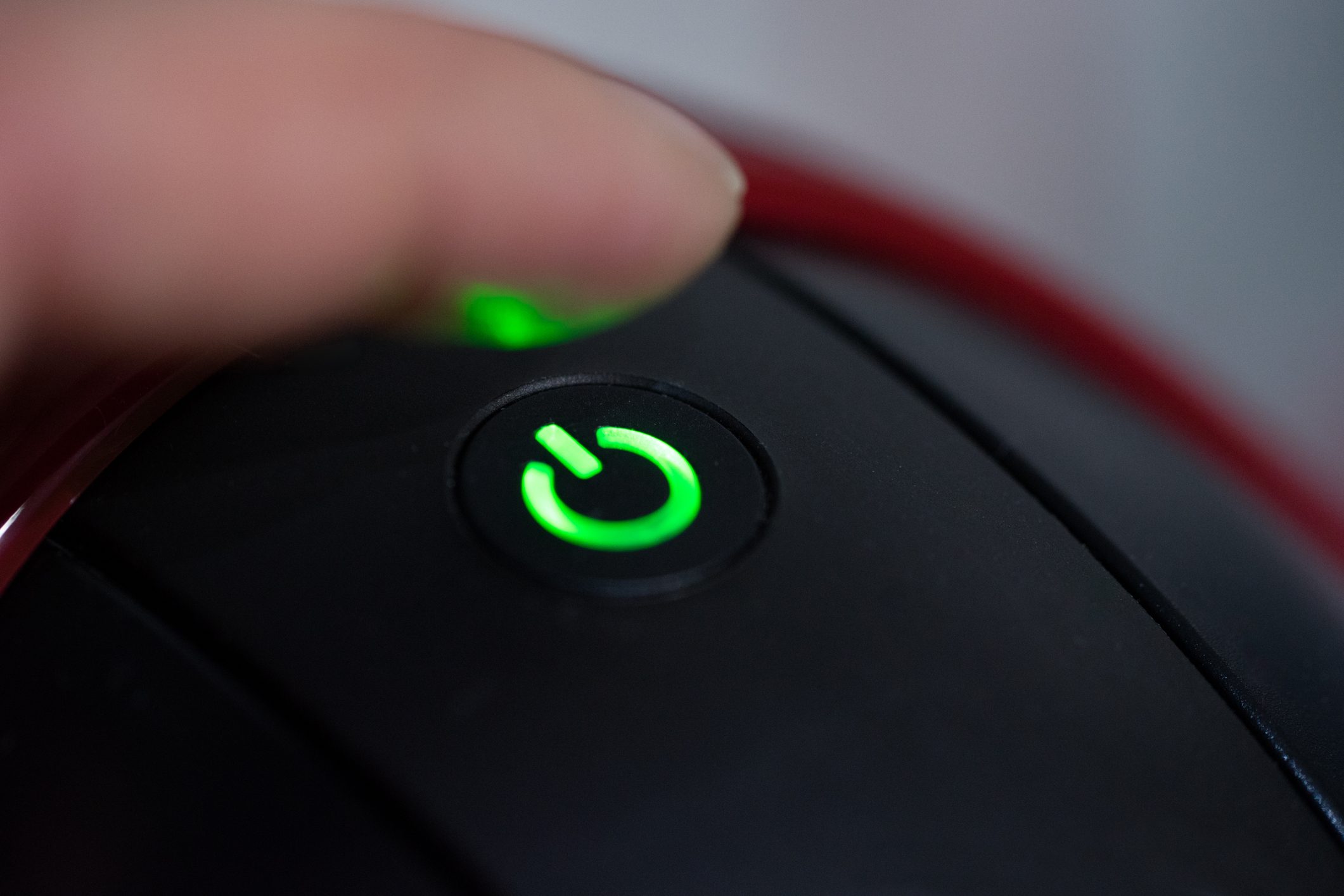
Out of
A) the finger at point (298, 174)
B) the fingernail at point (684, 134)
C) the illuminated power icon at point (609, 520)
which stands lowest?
the illuminated power icon at point (609, 520)

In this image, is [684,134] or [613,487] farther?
[684,134]

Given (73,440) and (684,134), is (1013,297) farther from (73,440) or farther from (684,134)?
(73,440)

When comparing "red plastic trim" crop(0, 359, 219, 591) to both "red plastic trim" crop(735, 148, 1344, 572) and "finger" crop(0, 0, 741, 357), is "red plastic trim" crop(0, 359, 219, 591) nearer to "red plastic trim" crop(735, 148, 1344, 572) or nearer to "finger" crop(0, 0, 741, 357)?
"finger" crop(0, 0, 741, 357)

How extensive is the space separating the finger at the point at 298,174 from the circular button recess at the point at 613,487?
79 millimetres

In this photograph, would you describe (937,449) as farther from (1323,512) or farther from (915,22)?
(915,22)

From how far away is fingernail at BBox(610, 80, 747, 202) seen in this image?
1.60 feet

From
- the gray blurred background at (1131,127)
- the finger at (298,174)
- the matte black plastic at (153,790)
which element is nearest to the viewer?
the matte black plastic at (153,790)

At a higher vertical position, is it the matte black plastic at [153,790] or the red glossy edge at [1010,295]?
the red glossy edge at [1010,295]

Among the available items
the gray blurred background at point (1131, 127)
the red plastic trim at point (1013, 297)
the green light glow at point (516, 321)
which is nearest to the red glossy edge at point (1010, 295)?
the red plastic trim at point (1013, 297)

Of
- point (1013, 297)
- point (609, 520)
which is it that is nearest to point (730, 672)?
point (609, 520)

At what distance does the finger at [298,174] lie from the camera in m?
0.42

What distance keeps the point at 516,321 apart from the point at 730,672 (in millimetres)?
172

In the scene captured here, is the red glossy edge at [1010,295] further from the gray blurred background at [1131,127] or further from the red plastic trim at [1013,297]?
the gray blurred background at [1131,127]

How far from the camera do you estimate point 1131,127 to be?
38.2 inches
